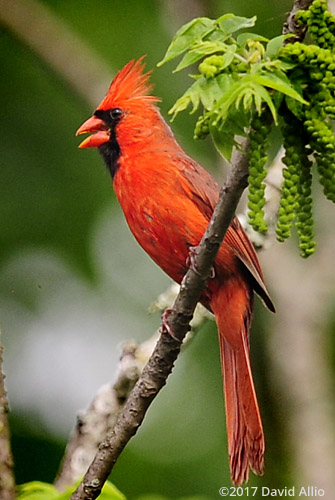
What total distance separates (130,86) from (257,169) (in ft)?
5.09

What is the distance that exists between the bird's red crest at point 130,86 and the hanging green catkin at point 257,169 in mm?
1433

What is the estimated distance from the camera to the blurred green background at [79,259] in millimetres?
4922

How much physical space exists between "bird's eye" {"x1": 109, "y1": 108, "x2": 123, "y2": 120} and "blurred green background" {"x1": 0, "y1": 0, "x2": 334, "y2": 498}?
4.00 feet

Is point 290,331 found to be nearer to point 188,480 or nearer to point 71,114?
point 188,480

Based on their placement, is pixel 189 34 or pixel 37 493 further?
pixel 37 493

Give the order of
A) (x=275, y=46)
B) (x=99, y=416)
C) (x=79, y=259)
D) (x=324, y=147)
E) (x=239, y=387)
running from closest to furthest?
1. (x=324, y=147)
2. (x=275, y=46)
3. (x=239, y=387)
4. (x=99, y=416)
5. (x=79, y=259)

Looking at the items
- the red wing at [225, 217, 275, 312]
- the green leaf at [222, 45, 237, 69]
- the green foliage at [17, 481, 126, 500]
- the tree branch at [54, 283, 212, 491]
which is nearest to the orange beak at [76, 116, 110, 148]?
the red wing at [225, 217, 275, 312]

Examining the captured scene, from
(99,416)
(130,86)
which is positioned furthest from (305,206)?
(99,416)

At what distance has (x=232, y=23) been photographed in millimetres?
1984

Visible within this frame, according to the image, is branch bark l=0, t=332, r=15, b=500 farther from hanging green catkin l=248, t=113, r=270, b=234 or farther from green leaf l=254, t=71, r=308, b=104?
green leaf l=254, t=71, r=308, b=104

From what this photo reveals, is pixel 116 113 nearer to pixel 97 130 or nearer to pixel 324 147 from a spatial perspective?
pixel 97 130

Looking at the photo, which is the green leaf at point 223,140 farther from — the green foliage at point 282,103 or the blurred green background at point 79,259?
the blurred green background at point 79,259

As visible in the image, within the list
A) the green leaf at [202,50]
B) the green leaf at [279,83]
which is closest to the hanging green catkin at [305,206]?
the green leaf at [279,83]

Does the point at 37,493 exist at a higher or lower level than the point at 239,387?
higher
